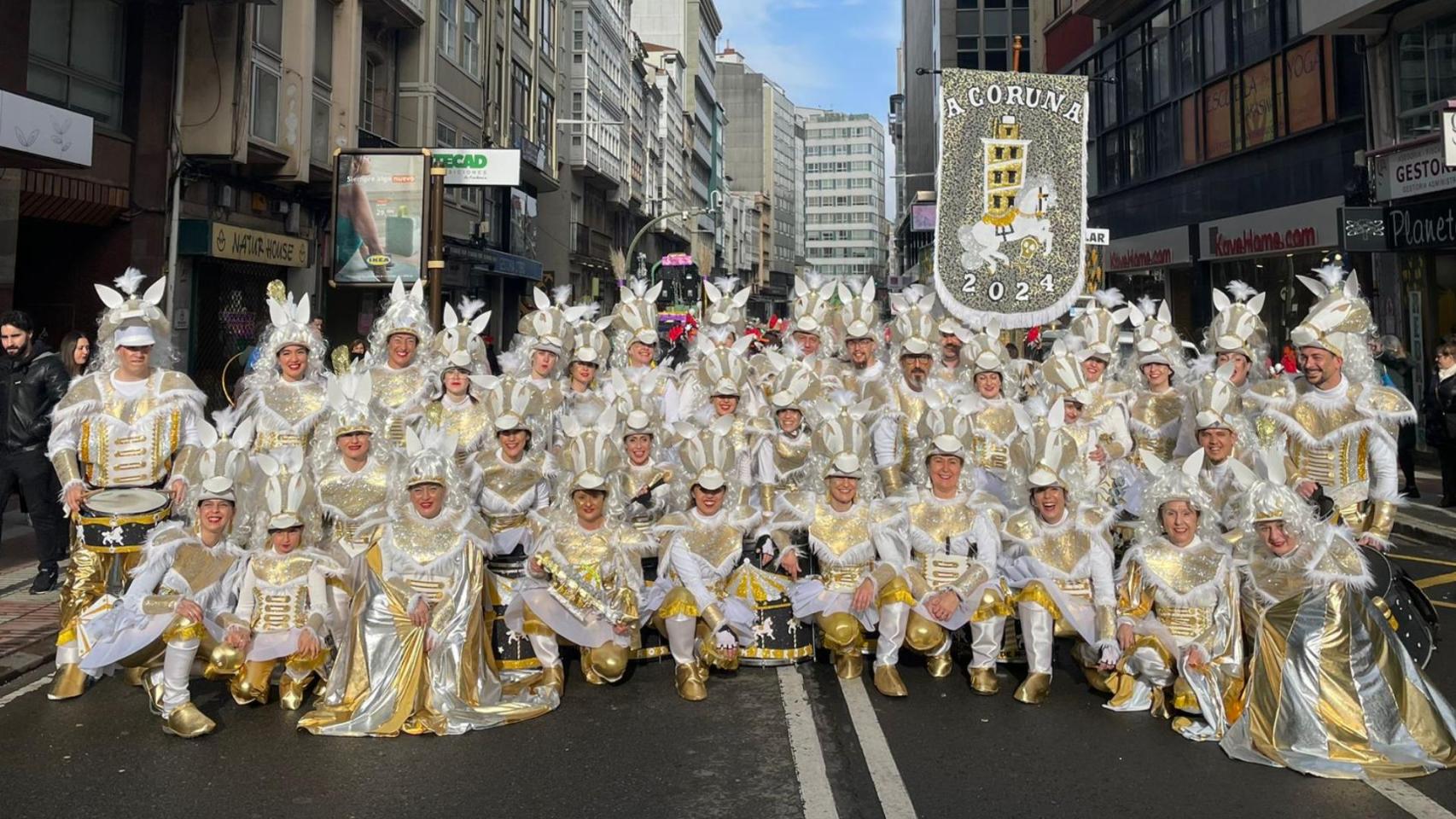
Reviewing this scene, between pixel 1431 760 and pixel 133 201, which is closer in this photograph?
pixel 1431 760

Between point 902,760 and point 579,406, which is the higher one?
point 579,406

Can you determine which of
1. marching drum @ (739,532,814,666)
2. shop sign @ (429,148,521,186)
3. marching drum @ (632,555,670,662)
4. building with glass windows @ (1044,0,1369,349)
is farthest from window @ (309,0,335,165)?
marching drum @ (739,532,814,666)

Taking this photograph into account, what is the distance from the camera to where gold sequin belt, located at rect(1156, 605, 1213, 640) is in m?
5.33

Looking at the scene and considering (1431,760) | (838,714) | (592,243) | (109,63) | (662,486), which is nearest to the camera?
(1431,760)

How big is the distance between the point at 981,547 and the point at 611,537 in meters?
2.05

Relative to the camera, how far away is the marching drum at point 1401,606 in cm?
504

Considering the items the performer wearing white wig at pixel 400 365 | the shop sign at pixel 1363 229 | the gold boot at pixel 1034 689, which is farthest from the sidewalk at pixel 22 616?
the shop sign at pixel 1363 229

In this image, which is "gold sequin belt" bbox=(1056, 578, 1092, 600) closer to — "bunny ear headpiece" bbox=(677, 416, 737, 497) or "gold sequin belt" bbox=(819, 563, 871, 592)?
"gold sequin belt" bbox=(819, 563, 871, 592)

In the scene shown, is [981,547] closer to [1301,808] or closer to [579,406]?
[1301,808]

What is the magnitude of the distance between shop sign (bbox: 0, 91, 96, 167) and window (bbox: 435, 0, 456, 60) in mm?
15101

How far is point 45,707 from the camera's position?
18.3 feet

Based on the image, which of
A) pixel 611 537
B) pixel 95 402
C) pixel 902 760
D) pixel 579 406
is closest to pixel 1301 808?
pixel 902 760

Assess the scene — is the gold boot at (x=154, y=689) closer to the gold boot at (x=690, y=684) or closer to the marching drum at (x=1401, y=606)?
the gold boot at (x=690, y=684)

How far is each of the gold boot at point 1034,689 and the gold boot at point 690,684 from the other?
1.63 m
